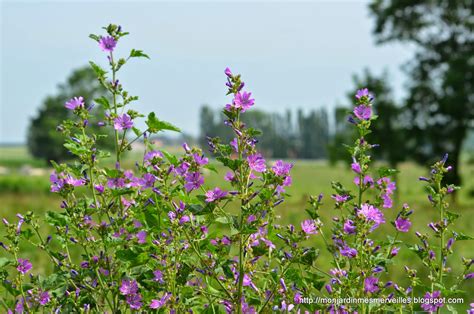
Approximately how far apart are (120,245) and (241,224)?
75 cm

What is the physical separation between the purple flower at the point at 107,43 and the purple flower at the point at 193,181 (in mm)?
826

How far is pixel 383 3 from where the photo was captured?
29062mm

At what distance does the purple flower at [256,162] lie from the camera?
8.39 feet

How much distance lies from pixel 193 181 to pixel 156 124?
328 mm

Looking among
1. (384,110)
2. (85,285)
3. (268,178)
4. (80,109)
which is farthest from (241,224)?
(384,110)

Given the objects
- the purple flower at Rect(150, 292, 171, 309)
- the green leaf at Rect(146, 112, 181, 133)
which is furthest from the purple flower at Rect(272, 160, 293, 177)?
the purple flower at Rect(150, 292, 171, 309)

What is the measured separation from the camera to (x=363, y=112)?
2980 millimetres

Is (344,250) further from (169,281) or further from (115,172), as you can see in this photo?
(115,172)

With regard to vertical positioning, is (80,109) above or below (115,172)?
→ above

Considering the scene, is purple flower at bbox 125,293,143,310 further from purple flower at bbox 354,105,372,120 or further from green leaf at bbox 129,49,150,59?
purple flower at bbox 354,105,372,120

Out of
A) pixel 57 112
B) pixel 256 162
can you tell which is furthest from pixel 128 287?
pixel 57 112

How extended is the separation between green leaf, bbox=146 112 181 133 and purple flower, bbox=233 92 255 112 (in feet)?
1.17

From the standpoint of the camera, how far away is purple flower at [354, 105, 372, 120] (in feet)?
9.74

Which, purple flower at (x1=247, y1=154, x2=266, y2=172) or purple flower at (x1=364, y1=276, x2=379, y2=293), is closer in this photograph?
purple flower at (x1=247, y1=154, x2=266, y2=172)
